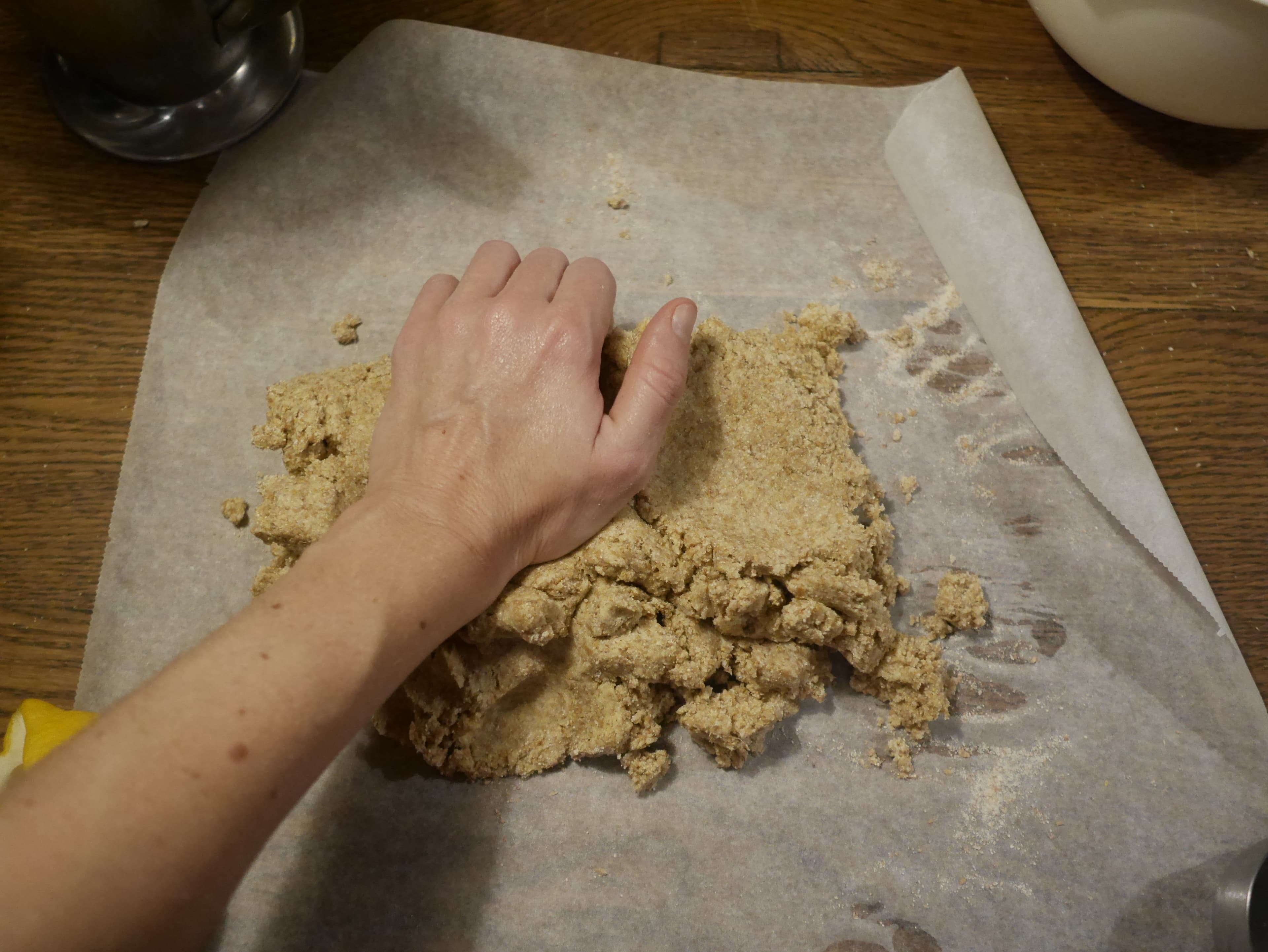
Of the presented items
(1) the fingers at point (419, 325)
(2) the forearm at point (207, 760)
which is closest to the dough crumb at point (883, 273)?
(1) the fingers at point (419, 325)

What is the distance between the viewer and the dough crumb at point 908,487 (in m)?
1.38

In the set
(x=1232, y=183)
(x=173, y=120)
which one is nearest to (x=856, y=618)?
(x=1232, y=183)

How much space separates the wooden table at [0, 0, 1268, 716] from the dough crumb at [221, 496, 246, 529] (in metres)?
0.19

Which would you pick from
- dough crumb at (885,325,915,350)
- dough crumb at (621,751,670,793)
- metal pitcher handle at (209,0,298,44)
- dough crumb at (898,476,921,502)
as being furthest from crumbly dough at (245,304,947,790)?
metal pitcher handle at (209,0,298,44)

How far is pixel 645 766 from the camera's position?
1.20m

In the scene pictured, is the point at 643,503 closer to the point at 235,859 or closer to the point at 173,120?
the point at 235,859

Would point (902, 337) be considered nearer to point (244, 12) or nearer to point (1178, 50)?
point (1178, 50)

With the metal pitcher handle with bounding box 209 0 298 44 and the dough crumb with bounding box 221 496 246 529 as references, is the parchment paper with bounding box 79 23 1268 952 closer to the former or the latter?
the dough crumb with bounding box 221 496 246 529

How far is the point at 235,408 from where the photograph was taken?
4.58 ft

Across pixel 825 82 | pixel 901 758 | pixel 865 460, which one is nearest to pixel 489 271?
pixel 865 460

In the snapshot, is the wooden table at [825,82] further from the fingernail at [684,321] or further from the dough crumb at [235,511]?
the fingernail at [684,321]

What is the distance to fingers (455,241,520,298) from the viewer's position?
4.06 feet

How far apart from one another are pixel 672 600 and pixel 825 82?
3.42 feet

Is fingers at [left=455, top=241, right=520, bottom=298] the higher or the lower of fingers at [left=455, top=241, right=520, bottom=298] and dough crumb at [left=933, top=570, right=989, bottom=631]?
the higher
